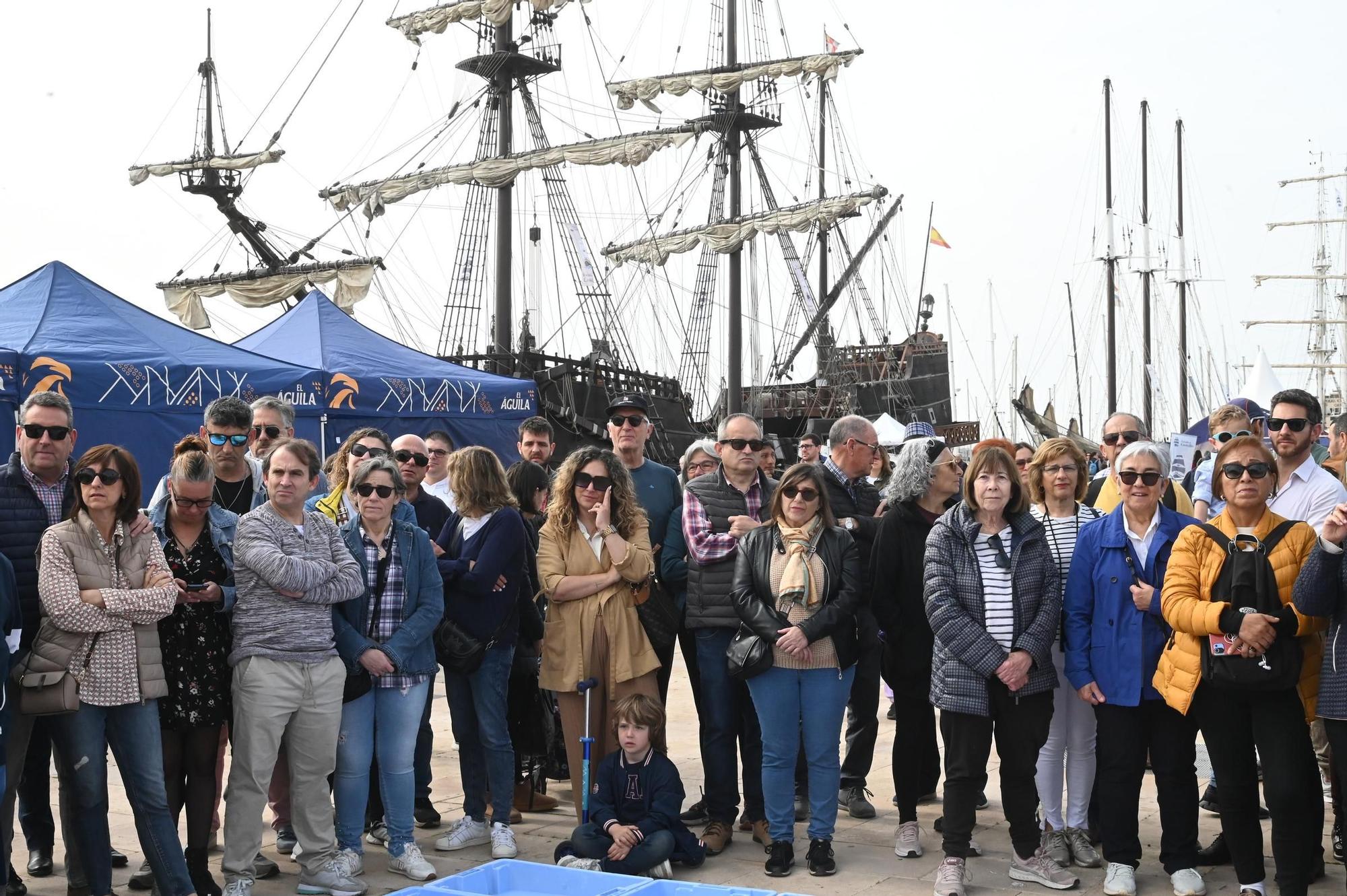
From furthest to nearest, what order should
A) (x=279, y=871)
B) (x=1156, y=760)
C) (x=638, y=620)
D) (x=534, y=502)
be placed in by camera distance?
(x=534, y=502) < (x=638, y=620) < (x=279, y=871) < (x=1156, y=760)

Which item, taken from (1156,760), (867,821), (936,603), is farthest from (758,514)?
(1156,760)

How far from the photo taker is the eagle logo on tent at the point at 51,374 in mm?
10016

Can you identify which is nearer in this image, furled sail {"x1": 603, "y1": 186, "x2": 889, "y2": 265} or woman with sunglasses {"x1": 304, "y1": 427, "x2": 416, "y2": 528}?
woman with sunglasses {"x1": 304, "y1": 427, "x2": 416, "y2": 528}

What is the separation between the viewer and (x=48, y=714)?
15.7ft

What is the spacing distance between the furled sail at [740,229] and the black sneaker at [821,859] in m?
34.3

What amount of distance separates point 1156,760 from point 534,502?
10.4 ft

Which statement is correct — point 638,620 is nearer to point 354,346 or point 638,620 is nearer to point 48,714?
point 48,714

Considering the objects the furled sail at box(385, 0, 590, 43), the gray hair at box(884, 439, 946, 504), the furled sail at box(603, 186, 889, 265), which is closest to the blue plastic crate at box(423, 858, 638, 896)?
the gray hair at box(884, 439, 946, 504)

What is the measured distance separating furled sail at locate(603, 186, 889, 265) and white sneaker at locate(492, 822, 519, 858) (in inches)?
1341

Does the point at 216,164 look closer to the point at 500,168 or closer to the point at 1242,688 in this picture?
the point at 500,168

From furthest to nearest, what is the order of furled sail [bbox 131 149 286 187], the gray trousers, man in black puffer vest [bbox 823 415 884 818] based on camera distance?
furled sail [bbox 131 149 286 187]
man in black puffer vest [bbox 823 415 884 818]
the gray trousers

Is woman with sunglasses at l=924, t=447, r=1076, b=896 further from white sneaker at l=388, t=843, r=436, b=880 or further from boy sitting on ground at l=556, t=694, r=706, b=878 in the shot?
white sneaker at l=388, t=843, r=436, b=880

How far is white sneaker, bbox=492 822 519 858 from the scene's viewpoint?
5793 mm

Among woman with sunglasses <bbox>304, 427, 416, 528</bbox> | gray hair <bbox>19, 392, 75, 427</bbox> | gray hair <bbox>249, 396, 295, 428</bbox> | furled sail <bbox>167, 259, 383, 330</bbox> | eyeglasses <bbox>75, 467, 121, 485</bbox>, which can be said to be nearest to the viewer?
eyeglasses <bbox>75, 467, 121, 485</bbox>
